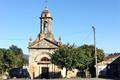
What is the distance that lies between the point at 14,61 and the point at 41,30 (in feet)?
106

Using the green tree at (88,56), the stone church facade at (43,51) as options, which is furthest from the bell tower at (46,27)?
the green tree at (88,56)

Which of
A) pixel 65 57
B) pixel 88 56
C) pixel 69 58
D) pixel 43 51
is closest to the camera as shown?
pixel 69 58

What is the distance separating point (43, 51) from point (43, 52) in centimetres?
20

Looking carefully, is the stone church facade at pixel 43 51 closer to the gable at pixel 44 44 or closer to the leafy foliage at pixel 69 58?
the gable at pixel 44 44

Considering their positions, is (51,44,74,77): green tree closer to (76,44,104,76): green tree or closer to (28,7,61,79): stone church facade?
(76,44,104,76): green tree

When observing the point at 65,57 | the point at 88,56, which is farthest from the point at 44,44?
the point at 65,57

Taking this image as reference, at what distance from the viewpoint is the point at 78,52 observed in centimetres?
5666

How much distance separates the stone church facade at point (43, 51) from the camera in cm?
6438

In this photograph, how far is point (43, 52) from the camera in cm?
6475

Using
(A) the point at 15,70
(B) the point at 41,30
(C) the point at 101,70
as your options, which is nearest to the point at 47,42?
(B) the point at 41,30

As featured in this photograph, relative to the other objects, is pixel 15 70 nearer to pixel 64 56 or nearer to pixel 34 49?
pixel 34 49

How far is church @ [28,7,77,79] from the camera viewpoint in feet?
211

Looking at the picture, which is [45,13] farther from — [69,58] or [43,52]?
[69,58]

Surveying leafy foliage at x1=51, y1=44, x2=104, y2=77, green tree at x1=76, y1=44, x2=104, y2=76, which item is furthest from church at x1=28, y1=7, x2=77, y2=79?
leafy foliage at x1=51, y1=44, x2=104, y2=77
